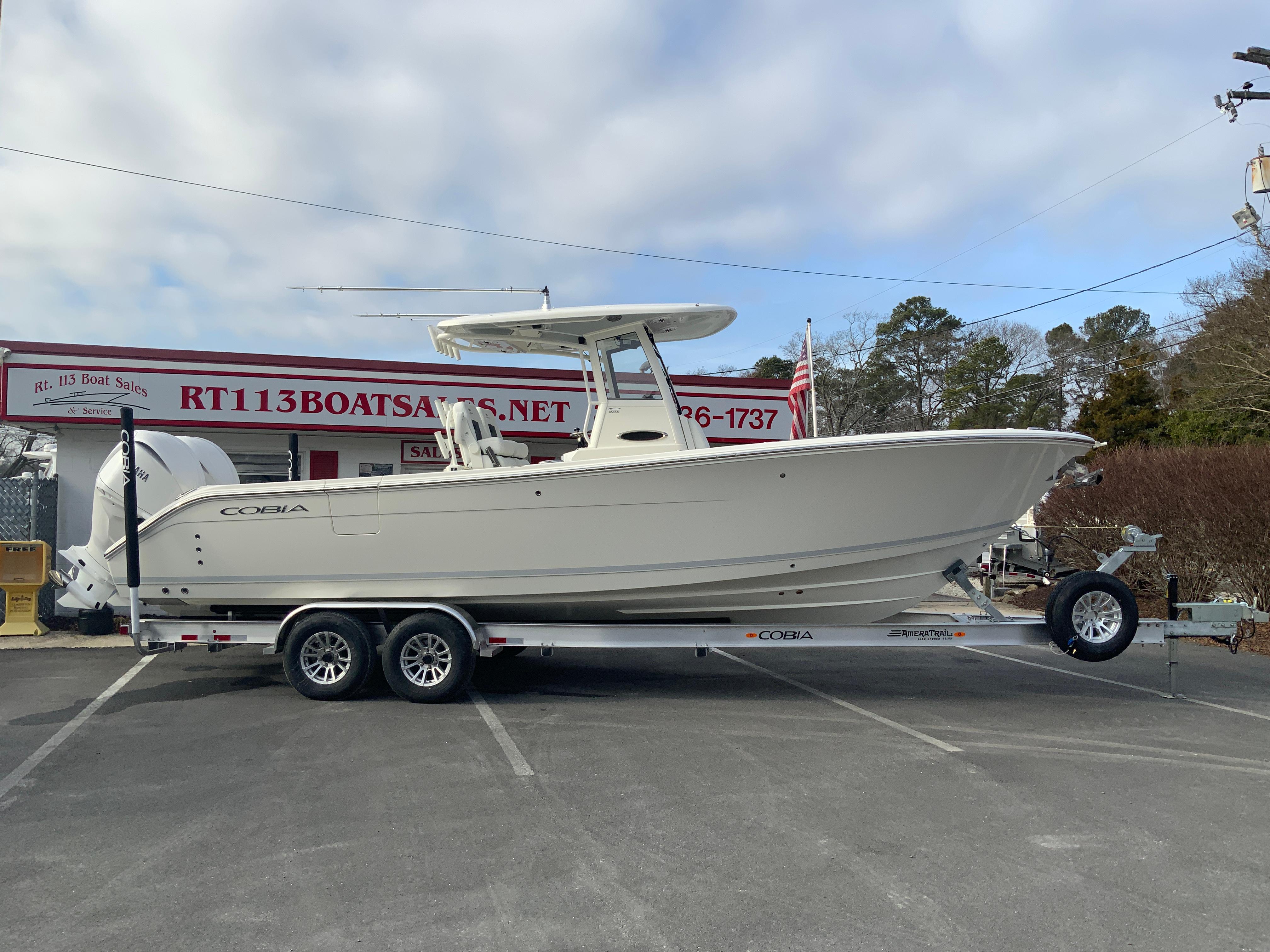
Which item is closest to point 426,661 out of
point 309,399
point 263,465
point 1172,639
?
point 1172,639

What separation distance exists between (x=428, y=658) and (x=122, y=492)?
2.92 meters

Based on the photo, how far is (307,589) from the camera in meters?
6.61

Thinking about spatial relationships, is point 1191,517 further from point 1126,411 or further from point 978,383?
point 978,383

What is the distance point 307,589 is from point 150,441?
1837 mm

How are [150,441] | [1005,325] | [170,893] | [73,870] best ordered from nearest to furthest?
[170,893] < [73,870] < [150,441] < [1005,325]

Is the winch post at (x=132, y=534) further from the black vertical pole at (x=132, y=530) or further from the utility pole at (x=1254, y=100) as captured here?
the utility pole at (x=1254, y=100)

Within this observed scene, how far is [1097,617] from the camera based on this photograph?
6.06m

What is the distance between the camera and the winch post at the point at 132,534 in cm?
634

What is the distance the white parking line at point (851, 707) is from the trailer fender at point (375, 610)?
1.88 metres

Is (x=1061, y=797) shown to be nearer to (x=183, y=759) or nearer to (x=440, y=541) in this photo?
(x=440, y=541)

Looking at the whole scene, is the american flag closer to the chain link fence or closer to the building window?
the building window

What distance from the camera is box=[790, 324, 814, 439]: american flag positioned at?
23.5 feet

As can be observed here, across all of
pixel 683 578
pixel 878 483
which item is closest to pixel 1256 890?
pixel 878 483

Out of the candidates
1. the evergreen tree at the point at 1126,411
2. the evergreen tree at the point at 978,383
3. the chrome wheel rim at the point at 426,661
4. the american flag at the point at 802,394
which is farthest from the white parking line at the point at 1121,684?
the evergreen tree at the point at 978,383
